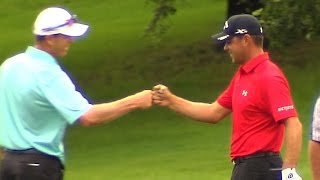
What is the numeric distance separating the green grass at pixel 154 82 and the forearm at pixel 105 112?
6672mm

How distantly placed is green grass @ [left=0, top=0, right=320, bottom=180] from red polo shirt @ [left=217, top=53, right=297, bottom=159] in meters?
6.11

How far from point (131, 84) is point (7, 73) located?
1917 centimetres

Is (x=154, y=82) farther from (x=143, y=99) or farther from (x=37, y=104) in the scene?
(x=37, y=104)

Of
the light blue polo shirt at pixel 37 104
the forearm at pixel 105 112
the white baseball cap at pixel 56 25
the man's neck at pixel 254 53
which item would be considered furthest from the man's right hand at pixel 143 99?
the man's neck at pixel 254 53

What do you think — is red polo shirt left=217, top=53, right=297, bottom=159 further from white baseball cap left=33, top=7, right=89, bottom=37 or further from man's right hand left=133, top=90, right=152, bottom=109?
white baseball cap left=33, top=7, right=89, bottom=37

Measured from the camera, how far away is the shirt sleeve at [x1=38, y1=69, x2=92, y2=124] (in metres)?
6.16

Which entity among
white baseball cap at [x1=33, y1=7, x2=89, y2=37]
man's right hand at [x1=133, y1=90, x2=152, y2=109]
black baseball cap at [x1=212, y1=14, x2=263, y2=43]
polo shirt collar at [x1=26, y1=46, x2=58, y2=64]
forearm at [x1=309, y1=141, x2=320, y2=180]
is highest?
white baseball cap at [x1=33, y1=7, x2=89, y2=37]

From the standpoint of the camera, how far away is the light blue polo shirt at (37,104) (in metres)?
6.20

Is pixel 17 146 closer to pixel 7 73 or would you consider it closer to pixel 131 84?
pixel 7 73

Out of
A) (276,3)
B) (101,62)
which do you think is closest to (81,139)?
(276,3)

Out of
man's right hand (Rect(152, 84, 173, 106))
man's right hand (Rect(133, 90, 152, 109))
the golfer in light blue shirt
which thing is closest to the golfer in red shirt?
man's right hand (Rect(133, 90, 152, 109))

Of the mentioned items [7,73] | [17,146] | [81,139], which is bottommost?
[81,139]

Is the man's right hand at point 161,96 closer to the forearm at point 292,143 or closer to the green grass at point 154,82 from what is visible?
the forearm at point 292,143

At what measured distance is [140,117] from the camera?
22.2 metres
